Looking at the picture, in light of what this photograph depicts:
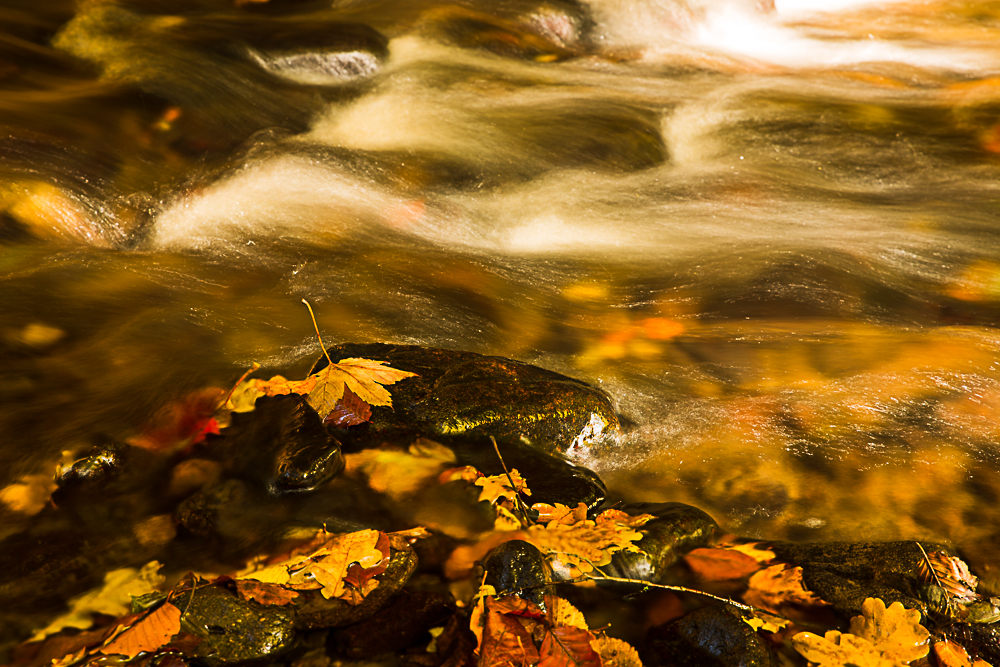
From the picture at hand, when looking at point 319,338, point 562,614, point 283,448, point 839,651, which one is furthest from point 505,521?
point 319,338

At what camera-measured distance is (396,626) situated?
1.89 metres

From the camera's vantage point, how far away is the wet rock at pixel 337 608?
1861mm

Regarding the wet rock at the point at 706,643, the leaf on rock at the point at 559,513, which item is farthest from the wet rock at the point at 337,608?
the wet rock at the point at 706,643

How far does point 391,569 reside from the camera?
199 cm

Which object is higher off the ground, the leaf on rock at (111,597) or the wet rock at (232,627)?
the wet rock at (232,627)

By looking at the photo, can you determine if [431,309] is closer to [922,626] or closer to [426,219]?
[426,219]

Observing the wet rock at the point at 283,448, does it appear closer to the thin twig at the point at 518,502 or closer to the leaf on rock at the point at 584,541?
the thin twig at the point at 518,502

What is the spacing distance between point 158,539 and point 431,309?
1.67 meters

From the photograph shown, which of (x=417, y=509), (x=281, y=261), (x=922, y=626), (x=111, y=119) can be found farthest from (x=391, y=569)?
(x=111, y=119)

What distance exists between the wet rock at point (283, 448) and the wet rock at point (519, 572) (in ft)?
2.18

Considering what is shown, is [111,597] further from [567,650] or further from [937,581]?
[937,581]

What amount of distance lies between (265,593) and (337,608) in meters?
0.20

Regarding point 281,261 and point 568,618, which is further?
point 281,261

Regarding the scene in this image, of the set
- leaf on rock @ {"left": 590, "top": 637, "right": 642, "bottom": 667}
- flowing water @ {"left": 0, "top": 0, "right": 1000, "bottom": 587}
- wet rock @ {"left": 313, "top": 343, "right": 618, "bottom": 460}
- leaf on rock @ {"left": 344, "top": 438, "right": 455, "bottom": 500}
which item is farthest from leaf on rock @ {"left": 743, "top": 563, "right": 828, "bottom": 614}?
leaf on rock @ {"left": 344, "top": 438, "right": 455, "bottom": 500}
